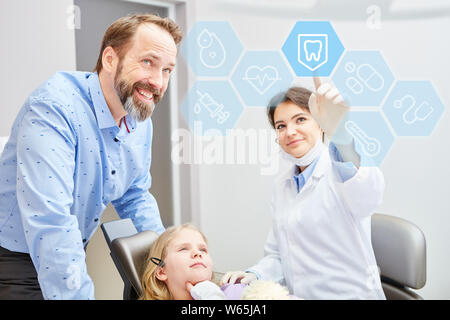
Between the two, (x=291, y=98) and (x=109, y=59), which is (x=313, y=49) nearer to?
(x=291, y=98)

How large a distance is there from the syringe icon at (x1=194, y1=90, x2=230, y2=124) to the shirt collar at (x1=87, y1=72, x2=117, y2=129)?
0.24 meters

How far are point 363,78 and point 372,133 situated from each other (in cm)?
13

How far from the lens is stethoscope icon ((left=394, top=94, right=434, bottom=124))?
1.08m

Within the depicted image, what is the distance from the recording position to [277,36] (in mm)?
1123

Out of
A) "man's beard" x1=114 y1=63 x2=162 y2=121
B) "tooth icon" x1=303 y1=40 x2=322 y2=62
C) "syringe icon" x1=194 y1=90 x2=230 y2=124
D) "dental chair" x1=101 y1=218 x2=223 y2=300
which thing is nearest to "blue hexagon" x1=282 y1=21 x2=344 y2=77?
"tooth icon" x1=303 y1=40 x2=322 y2=62

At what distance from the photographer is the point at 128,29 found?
3.60ft

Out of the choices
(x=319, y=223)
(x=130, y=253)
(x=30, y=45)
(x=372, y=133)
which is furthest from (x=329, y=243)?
(x=30, y=45)

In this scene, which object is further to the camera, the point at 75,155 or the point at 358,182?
the point at 75,155

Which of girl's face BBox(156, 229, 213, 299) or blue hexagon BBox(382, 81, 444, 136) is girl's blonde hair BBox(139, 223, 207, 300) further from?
blue hexagon BBox(382, 81, 444, 136)

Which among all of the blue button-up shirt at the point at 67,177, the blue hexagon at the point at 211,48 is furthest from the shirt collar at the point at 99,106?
the blue hexagon at the point at 211,48

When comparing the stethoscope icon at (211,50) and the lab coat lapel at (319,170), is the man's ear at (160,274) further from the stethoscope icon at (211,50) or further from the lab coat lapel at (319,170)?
the stethoscope icon at (211,50)

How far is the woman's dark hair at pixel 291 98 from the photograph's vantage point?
3.34 ft
